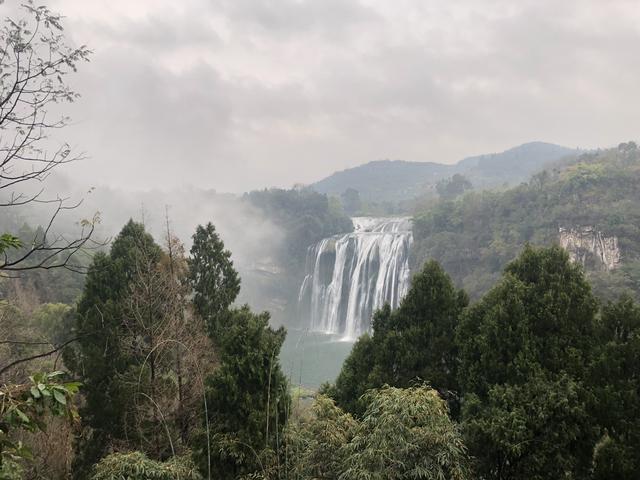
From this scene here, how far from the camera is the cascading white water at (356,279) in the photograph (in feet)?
131

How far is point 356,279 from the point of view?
42438mm

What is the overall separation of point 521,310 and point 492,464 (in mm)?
2297

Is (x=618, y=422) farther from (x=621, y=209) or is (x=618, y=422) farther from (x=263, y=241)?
(x=263, y=241)

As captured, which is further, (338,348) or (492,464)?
(338,348)

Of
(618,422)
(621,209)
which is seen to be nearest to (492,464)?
(618,422)

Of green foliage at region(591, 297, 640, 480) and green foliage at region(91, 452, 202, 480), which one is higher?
green foliage at region(591, 297, 640, 480)

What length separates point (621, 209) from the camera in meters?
35.3

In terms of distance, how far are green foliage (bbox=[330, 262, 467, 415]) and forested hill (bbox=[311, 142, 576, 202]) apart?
397ft

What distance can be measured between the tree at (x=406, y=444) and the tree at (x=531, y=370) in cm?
100

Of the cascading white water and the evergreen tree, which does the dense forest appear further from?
the cascading white water

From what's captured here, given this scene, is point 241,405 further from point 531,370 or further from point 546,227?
point 546,227

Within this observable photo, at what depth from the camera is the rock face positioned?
34156 mm

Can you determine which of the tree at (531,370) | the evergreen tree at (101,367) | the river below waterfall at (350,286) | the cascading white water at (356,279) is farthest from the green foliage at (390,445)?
the cascading white water at (356,279)

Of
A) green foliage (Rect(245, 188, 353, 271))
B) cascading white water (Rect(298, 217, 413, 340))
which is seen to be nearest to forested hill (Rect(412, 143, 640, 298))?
cascading white water (Rect(298, 217, 413, 340))
